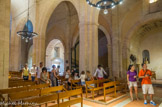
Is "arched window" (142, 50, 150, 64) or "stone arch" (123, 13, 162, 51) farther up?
"stone arch" (123, 13, 162, 51)

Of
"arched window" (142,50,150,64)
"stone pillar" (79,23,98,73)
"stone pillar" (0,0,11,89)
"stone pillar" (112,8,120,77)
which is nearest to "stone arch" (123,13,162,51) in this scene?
"stone pillar" (112,8,120,77)

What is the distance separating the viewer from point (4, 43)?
4594mm

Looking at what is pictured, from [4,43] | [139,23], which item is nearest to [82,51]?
[4,43]

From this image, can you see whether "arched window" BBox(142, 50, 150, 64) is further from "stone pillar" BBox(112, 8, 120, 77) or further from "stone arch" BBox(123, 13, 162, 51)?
"stone pillar" BBox(112, 8, 120, 77)

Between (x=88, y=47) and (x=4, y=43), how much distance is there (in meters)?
5.39

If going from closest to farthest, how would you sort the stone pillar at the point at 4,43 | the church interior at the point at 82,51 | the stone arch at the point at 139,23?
the stone pillar at the point at 4,43 → the church interior at the point at 82,51 → the stone arch at the point at 139,23

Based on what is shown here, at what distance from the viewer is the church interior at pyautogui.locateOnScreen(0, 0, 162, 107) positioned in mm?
4582

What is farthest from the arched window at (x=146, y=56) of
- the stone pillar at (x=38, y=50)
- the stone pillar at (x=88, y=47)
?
the stone pillar at (x=38, y=50)

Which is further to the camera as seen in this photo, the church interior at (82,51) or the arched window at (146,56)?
the arched window at (146,56)

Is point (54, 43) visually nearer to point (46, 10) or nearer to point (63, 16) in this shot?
point (63, 16)

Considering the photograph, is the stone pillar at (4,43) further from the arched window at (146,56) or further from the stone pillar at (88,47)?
the arched window at (146,56)

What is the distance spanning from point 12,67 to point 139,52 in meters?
17.9

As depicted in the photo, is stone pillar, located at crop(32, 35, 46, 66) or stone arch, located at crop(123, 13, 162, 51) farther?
stone pillar, located at crop(32, 35, 46, 66)

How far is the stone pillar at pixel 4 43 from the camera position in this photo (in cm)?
445
